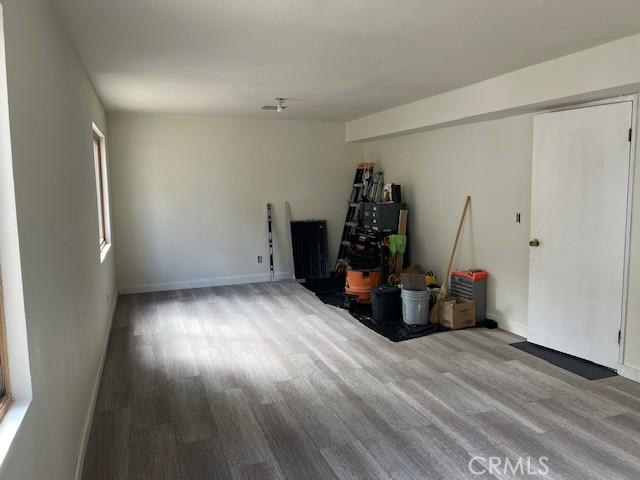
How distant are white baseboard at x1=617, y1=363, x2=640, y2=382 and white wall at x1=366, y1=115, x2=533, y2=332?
3.37 feet

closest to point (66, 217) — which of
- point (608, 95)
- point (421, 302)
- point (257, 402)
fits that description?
point (257, 402)

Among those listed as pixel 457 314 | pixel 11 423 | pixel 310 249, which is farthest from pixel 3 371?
pixel 310 249

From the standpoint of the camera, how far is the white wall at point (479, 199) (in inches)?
185

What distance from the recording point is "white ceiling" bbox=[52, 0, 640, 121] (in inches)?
103

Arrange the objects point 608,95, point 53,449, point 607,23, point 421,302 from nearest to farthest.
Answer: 1. point 53,449
2. point 607,23
3. point 608,95
4. point 421,302

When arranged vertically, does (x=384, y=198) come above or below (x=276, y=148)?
below

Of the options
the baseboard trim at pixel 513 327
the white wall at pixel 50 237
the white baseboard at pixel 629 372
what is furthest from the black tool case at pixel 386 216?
the white wall at pixel 50 237

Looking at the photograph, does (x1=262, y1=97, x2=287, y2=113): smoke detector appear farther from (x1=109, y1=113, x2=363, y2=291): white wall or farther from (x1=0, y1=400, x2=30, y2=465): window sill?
(x1=0, y1=400, x2=30, y2=465): window sill

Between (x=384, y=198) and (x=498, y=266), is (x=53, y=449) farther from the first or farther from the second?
(x=384, y=198)

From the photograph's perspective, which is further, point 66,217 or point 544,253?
point 544,253

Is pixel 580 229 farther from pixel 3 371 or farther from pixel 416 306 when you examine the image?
pixel 3 371

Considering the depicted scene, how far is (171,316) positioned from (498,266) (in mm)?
3630

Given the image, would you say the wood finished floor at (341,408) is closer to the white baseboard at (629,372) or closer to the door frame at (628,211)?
the white baseboard at (629,372)

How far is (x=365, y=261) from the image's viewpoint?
20.0 ft
